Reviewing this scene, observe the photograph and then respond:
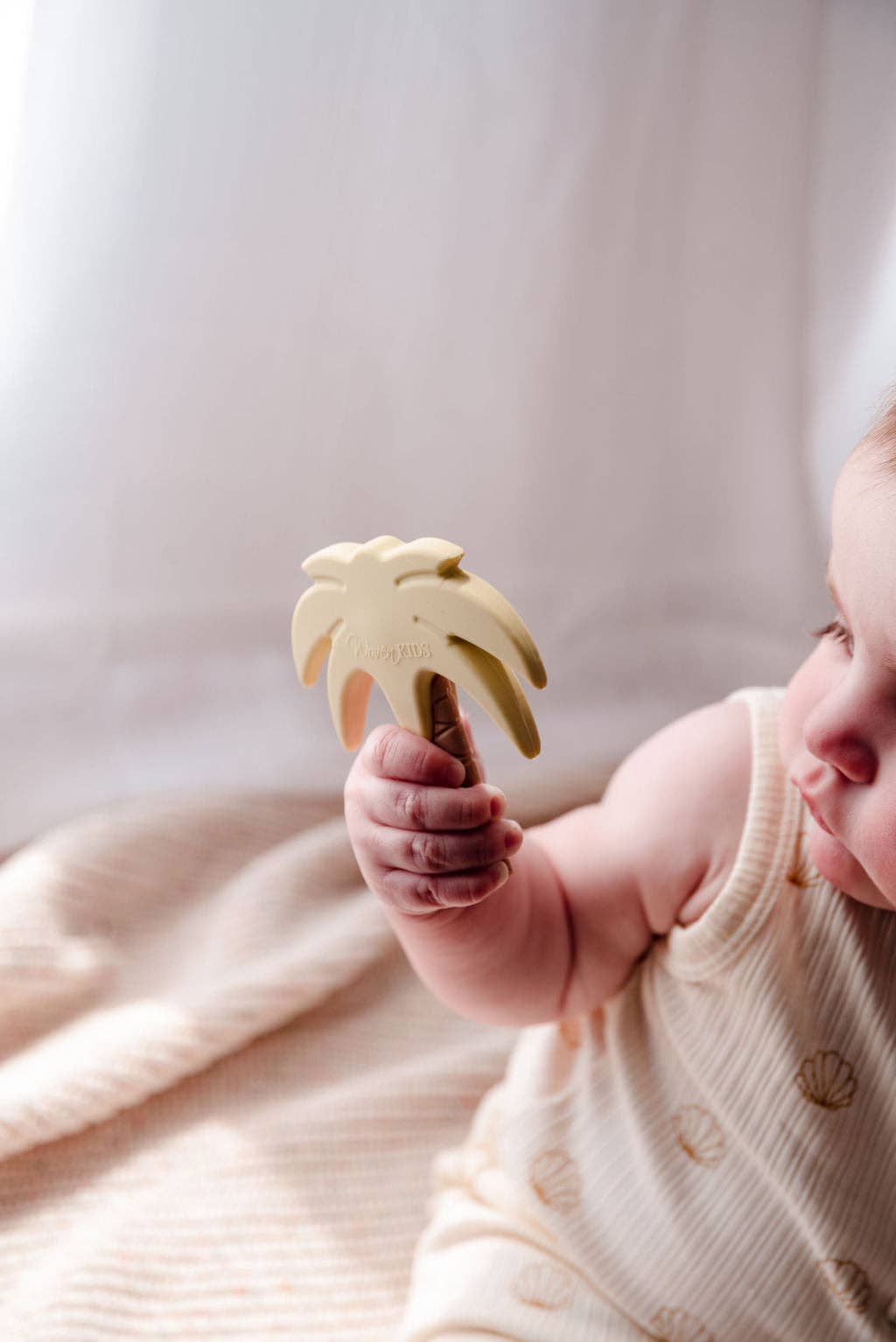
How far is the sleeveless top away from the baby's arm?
2cm

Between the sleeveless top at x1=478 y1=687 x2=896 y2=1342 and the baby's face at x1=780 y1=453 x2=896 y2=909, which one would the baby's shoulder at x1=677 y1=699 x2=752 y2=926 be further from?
the baby's face at x1=780 y1=453 x2=896 y2=909

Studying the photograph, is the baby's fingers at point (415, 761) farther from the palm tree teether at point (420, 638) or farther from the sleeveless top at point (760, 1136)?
the sleeveless top at point (760, 1136)

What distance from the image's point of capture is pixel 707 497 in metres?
1.19

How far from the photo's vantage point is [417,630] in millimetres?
586

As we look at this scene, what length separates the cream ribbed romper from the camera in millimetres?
741

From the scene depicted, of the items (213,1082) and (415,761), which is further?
(213,1082)

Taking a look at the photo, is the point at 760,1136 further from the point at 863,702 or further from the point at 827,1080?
the point at 863,702

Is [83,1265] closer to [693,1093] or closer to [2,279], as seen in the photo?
[693,1093]

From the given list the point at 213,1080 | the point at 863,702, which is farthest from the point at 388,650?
the point at 213,1080

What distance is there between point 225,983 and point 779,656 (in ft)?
1.93

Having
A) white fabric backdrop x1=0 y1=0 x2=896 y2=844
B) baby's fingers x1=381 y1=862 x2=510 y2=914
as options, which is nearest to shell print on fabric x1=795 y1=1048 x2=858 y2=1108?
baby's fingers x1=381 y1=862 x2=510 y2=914

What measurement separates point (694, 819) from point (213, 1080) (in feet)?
1.30

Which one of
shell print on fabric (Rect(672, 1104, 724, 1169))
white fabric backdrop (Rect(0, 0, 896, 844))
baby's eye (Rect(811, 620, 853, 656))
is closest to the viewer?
baby's eye (Rect(811, 620, 853, 656))

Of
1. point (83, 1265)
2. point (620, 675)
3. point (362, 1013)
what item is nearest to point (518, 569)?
point (620, 675)
